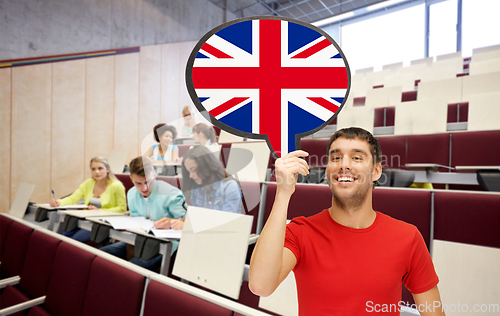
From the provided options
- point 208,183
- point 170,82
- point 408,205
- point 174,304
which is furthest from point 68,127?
point 408,205

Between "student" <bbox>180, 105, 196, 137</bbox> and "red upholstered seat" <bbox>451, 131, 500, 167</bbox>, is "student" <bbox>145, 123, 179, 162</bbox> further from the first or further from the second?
"red upholstered seat" <bbox>451, 131, 500, 167</bbox>

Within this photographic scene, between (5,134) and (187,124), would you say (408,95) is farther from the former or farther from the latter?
(5,134)

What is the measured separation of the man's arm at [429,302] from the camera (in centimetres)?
21

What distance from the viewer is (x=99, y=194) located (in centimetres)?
109

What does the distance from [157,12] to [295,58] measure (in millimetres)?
2607

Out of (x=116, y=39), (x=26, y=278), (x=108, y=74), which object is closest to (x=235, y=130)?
(x=26, y=278)

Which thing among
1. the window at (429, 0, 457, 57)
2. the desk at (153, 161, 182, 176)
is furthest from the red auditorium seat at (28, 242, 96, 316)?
the window at (429, 0, 457, 57)

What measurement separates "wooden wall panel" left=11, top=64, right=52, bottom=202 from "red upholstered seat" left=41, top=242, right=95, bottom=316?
126cm

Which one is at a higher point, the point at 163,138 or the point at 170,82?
the point at 170,82

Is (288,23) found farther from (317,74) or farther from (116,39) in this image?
(116,39)

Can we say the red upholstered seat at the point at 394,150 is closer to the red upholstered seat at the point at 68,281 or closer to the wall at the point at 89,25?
the red upholstered seat at the point at 68,281

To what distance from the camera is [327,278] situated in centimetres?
21

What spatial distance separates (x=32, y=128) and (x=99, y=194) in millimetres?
895

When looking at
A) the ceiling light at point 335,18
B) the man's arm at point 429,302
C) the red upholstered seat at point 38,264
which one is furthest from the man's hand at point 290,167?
the ceiling light at point 335,18
